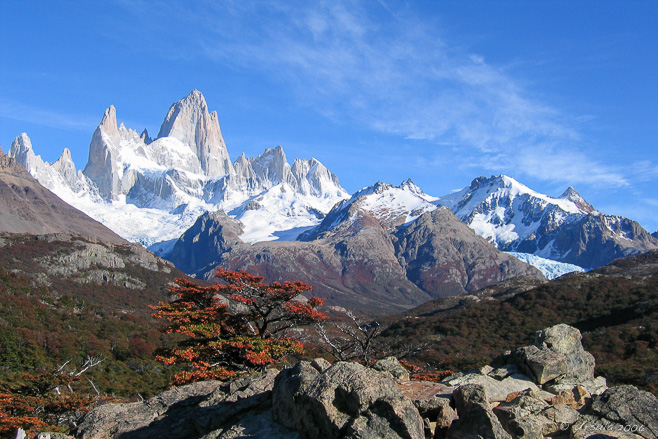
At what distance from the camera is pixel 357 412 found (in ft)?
40.7

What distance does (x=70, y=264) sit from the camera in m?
187

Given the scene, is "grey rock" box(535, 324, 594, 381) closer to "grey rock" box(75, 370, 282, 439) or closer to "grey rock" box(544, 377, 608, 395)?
"grey rock" box(544, 377, 608, 395)

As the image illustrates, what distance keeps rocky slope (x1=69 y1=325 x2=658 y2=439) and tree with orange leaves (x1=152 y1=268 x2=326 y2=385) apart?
7225mm

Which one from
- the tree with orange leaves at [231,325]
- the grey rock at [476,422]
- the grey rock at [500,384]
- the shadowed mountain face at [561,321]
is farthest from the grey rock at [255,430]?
the shadowed mountain face at [561,321]

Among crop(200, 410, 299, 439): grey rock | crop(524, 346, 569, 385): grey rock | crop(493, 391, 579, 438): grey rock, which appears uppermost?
crop(524, 346, 569, 385): grey rock

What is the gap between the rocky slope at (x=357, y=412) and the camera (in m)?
12.4

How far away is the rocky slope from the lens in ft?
40.6

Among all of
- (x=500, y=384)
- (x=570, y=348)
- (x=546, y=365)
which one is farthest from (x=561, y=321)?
(x=500, y=384)

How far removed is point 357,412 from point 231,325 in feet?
65.5

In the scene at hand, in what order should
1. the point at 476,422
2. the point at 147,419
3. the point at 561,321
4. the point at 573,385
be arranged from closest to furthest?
the point at 476,422
the point at 147,419
the point at 573,385
the point at 561,321

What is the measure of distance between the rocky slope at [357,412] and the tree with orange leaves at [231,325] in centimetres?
722

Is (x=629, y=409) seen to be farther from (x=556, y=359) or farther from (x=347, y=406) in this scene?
(x=347, y=406)

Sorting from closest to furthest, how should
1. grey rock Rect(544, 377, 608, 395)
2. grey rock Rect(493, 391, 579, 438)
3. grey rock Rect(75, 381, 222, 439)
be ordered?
grey rock Rect(493, 391, 579, 438)
grey rock Rect(75, 381, 222, 439)
grey rock Rect(544, 377, 608, 395)

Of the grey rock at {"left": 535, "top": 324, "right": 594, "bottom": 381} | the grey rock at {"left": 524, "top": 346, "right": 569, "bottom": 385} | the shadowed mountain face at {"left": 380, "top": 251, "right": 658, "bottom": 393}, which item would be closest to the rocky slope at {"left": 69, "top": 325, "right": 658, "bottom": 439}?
the grey rock at {"left": 524, "top": 346, "right": 569, "bottom": 385}
